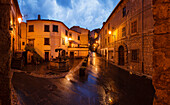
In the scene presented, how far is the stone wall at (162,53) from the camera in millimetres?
1933

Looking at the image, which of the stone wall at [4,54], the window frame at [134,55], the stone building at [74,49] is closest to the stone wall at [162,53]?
the stone wall at [4,54]

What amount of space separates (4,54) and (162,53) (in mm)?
3869

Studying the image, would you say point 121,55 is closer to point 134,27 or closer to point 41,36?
point 134,27

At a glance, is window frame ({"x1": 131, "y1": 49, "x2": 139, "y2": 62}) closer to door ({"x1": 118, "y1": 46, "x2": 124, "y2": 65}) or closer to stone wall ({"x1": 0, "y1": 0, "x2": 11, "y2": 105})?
door ({"x1": 118, "y1": 46, "x2": 124, "y2": 65})

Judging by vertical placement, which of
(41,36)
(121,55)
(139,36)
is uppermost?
(41,36)

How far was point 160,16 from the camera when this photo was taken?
204cm

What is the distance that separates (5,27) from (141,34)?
11.4 metres

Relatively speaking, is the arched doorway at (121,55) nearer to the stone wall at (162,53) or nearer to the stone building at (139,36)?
the stone building at (139,36)

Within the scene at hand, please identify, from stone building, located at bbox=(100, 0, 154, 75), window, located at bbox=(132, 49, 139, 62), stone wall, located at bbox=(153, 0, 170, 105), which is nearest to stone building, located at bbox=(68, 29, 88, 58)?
stone building, located at bbox=(100, 0, 154, 75)

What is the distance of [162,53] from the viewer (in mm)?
1996

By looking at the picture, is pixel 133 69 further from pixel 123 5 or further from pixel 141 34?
pixel 123 5

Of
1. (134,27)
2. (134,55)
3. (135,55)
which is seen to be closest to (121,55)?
(134,55)

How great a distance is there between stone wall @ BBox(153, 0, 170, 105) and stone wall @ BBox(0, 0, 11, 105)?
372 cm

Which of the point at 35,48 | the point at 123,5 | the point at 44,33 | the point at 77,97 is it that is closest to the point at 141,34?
the point at 123,5
